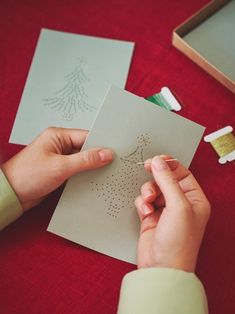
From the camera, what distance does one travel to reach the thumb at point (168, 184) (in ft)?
2.05

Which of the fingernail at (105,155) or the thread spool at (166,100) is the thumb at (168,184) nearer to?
the fingernail at (105,155)

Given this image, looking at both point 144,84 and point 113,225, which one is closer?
point 113,225

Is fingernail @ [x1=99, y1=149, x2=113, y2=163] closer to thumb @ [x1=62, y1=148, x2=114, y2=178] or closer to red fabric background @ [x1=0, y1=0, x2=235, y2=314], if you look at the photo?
thumb @ [x1=62, y1=148, x2=114, y2=178]

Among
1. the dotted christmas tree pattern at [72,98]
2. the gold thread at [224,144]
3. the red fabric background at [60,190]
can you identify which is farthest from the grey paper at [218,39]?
the dotted christmas tree pattern at [72,98]

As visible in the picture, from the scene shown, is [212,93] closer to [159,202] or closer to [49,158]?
[159,202]

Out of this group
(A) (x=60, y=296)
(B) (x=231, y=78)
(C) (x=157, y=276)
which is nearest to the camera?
(C) (x=157, y=276)

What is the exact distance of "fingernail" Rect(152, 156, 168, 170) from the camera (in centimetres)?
67

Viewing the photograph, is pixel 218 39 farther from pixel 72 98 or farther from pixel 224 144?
pixel 72 98

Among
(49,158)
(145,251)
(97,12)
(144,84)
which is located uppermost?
(97,12)

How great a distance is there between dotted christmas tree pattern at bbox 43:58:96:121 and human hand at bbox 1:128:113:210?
12 centimetres

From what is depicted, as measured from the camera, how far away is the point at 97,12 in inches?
37.8

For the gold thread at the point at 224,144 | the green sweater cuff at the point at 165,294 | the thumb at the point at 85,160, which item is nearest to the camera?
the green sweater cuff at the point at 165,294

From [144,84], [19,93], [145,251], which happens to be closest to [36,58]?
[19,93]

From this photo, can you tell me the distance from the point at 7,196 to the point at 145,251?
28 cm
